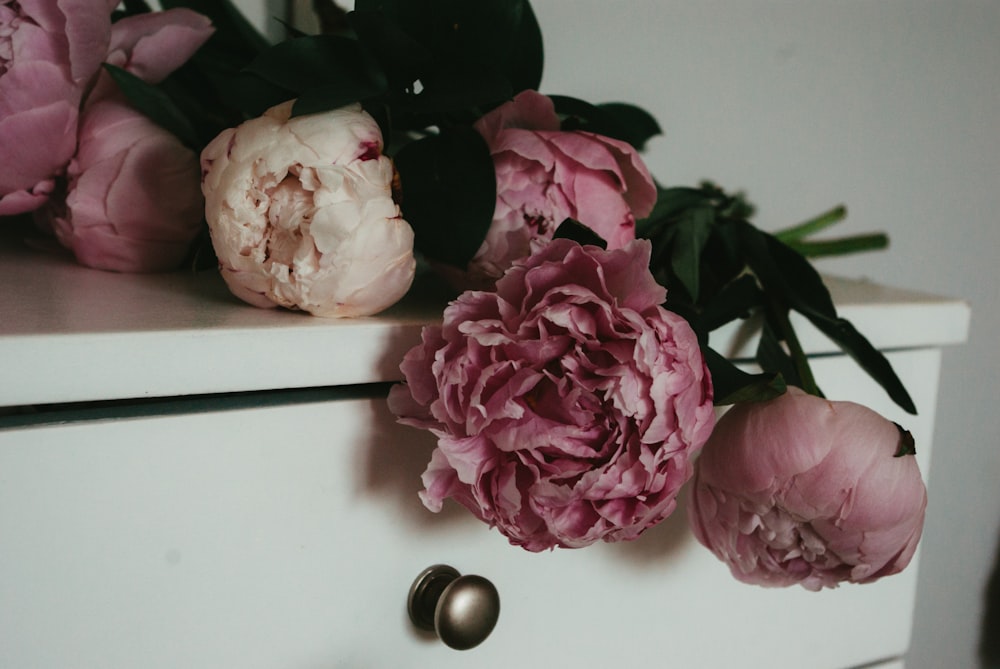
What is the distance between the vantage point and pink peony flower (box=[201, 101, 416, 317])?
312 mm

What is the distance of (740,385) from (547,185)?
0.41 feet

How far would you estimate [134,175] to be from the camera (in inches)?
15.5

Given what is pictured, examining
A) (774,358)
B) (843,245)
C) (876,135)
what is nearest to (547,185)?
(774,358)

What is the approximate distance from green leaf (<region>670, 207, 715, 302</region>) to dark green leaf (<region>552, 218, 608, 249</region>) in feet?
0.30

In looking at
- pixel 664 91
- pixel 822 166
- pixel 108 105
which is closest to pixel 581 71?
pixel 664 91

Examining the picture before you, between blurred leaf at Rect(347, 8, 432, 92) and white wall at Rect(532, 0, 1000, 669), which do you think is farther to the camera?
white wall at Rect(532, 0, 1000, 669)

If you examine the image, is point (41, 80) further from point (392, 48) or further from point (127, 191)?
point (392, 48)

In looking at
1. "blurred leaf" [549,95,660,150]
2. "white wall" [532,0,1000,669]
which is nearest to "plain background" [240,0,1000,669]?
"white wall" [532,0,1000,669]

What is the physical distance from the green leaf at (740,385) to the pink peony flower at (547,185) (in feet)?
0.27

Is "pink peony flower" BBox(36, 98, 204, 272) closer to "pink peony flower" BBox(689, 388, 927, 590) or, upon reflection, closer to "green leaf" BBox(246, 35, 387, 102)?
"green leaf" BBox(246, 35, 387, 102)

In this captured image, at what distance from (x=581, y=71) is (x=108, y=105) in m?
0.46

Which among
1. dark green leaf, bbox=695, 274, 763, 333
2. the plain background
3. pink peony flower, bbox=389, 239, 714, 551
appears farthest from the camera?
the plain background

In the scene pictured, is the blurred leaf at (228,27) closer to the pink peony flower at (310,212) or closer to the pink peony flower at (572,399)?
the pink peony flower at (310,212)

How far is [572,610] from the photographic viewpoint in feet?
1.32
